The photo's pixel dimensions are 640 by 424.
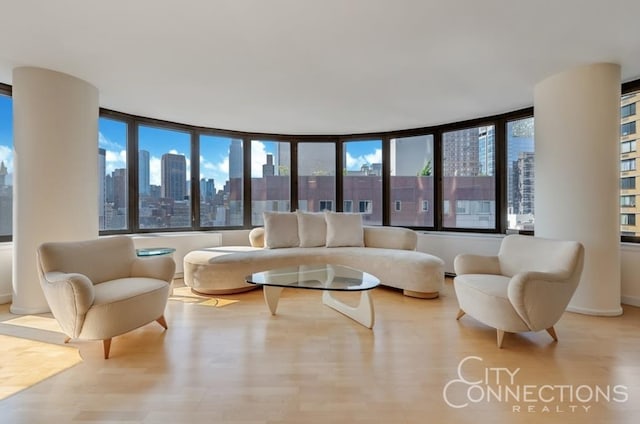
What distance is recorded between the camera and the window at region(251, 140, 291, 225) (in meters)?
5.79

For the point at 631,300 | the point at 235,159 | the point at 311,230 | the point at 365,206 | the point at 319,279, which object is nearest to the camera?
the point at 319,279

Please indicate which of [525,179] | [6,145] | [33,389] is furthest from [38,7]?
[525,179]

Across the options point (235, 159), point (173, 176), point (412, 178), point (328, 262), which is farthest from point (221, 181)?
point (412, 178)

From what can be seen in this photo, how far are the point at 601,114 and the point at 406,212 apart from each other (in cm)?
290

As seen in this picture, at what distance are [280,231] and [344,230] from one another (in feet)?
3.21

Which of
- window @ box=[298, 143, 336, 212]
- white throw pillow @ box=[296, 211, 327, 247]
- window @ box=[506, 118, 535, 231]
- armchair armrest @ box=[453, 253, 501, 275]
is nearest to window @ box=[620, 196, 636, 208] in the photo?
window @ box=[506, 118, 535, 231]

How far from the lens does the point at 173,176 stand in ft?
16.8

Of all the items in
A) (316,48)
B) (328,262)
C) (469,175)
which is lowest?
(328,262)

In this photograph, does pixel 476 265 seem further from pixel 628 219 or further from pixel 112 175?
pixel 112 175

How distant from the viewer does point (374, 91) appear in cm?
371

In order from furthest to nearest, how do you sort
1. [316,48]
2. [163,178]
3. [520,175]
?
[163,178] < [520,175] < [316,48]

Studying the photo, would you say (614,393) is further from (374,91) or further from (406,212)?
(406,212)

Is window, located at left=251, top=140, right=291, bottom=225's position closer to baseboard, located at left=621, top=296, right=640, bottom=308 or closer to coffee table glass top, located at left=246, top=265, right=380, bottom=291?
coffee table glass top, located at left=246, top=265, right=380, bottom=291

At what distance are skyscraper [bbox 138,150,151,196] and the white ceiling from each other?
823 millimetres
